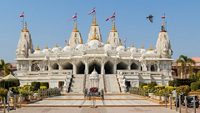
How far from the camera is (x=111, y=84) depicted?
61.2 metres

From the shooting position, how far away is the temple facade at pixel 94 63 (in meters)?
63.9

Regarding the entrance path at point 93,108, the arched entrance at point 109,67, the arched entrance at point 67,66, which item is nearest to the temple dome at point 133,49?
the arched entrance at point 109,67

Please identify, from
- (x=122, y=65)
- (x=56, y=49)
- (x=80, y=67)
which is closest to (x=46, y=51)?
(x=56, y=49)

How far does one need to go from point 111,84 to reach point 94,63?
1361 centimetres

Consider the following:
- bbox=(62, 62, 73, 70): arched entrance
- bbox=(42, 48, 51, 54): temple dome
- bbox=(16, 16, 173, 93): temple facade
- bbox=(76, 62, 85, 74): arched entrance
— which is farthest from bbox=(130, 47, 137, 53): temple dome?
bbox=(42, 48, 51, 54): temple dome

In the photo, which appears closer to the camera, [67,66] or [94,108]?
[94,108]

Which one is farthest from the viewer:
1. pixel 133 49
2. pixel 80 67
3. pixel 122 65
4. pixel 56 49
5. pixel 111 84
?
pixel 133 49

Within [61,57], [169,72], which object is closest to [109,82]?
[61,57]

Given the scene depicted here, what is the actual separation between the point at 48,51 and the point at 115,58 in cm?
1692

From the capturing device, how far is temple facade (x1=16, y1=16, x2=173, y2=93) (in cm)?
6388

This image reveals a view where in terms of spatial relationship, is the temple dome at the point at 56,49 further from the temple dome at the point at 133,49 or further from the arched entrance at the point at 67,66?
Answer: the temple dome at the point at 133,49

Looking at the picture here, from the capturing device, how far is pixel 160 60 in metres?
82.0

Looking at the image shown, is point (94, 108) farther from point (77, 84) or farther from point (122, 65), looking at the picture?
point (122, 65)

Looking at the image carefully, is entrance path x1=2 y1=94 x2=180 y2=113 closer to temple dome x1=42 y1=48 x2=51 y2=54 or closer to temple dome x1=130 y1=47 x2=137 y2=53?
temple dome x1=42 y1=48 x2=51 y2=54
